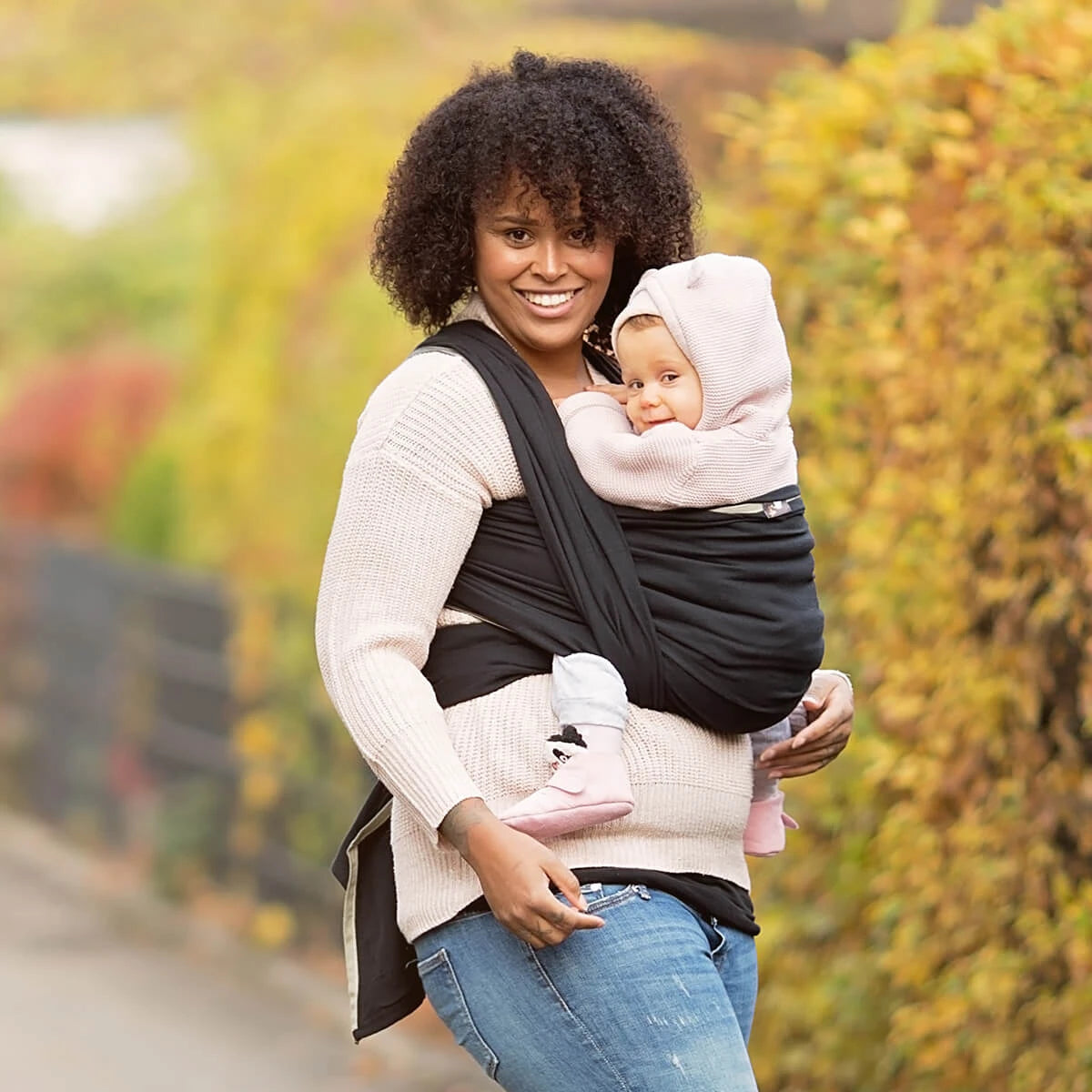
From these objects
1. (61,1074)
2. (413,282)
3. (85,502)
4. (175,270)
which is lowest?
(61,1074)

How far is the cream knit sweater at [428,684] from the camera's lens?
2473 mm

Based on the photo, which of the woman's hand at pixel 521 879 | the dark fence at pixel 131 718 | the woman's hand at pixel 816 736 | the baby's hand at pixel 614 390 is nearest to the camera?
the woman's hand at pixel 521 879

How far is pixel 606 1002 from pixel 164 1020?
439 centimetres

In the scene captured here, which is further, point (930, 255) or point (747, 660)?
point (930, 255)

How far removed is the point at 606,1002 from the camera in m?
2.43

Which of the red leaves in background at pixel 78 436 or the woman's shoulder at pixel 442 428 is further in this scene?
the red leaves in background at pixel 78 436

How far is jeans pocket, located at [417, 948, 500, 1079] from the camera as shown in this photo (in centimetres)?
253

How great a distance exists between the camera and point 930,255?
13.3ft

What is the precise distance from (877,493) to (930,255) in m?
0.47

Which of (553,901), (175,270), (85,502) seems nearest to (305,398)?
(85,502)

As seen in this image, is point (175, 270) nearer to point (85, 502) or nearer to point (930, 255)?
point (85, 502)

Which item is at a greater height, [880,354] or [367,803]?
[880,354]

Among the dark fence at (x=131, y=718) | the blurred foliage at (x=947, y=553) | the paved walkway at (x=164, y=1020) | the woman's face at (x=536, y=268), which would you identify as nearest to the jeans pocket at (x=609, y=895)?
the woman's face at (x=536, y=268)

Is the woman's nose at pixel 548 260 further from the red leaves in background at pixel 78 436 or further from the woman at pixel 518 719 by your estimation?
the red leaves in background at pixel 78 436
